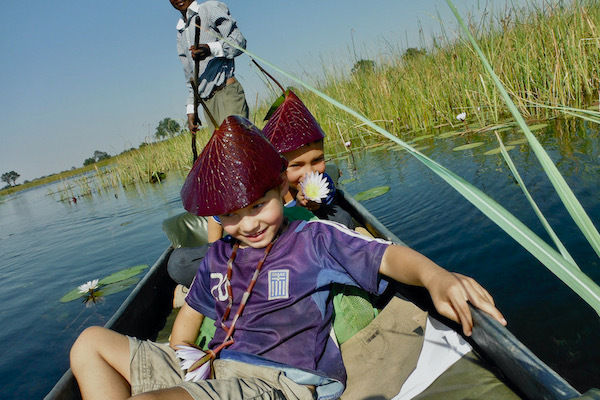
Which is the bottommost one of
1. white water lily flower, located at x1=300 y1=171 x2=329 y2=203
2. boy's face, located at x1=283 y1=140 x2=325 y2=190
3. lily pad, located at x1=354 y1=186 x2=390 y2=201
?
lily pad, located at x1=354 y1=186 x2=390 y2=201

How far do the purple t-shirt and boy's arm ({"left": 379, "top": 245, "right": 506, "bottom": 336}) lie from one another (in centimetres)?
14

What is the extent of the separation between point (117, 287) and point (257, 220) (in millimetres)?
3215

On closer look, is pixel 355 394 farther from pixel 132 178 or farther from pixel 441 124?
pixel 132 178

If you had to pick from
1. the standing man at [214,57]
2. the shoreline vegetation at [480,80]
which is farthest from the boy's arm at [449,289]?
the standing man at [214,57]

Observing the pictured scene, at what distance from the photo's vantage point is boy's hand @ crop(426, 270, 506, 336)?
1.07 m

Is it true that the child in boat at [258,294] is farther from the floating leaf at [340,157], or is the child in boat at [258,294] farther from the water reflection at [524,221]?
the floating leaf at [340,157]

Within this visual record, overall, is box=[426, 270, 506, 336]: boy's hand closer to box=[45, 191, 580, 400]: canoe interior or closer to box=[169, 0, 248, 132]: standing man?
box=[45, 191, 580, 400]: canoe interior

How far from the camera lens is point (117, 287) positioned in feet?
13.2

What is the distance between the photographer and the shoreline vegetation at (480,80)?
15.3ft

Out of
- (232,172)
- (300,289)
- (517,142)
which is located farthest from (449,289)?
(517,142)

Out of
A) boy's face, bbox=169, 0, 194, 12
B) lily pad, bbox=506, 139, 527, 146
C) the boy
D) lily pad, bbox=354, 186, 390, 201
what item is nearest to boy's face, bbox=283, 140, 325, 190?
the boy

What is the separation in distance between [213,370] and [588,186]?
2930 mm

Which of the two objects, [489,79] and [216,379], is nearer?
[216,379]

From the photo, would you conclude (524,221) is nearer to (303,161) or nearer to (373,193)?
(303,161)
